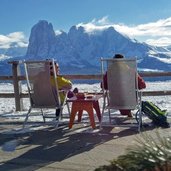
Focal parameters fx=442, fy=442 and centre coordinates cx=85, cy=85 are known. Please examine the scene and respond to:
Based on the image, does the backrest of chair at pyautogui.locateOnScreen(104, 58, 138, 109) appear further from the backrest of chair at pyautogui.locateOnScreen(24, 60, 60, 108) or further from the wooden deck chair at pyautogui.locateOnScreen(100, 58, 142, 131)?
the backrest of chair at pyautogui.locateOnScreen(24, 60, 60, 108)

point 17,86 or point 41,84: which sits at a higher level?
point 41,84

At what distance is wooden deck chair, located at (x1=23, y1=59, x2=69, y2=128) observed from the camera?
6.98 meters

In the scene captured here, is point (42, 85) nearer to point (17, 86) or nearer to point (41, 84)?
point (41, 84)

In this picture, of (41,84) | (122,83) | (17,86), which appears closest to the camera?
(122,83)

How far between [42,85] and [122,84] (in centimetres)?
131

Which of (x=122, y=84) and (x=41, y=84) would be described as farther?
(x=41, y=84)

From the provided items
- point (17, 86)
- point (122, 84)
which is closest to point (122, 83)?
point (122, 84)

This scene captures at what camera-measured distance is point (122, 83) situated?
21.7 feet

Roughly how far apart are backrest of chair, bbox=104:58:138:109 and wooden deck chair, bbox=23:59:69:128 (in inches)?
35.7

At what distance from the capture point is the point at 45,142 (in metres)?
6.06


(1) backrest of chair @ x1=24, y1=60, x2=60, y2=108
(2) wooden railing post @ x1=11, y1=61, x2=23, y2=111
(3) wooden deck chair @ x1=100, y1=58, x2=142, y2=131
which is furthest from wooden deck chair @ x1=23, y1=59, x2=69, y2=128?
(2) wooden railing post @ x1=11, y1=61, x2=23, y2=111

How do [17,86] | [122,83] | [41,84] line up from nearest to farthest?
[122,83] < [41,84] < [17,86]

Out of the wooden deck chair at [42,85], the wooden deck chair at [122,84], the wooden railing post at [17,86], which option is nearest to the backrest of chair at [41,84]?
the wooden deck chair at [42,85]

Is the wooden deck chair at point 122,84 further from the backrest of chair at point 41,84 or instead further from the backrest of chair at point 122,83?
the backrest of chair at point 41,84
